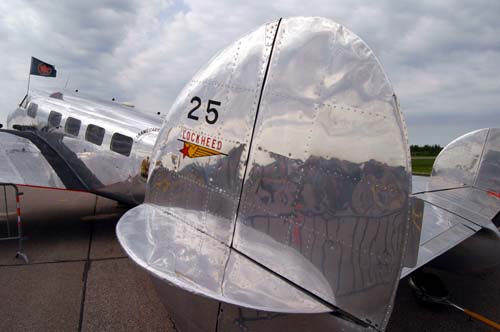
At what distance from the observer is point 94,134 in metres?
7.07

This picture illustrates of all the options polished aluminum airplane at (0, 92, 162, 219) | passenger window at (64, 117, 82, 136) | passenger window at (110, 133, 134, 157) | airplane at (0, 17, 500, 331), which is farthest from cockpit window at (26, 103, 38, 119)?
airplane at (0, 17, 500, 331)

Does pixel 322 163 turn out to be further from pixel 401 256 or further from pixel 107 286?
pixel 107 286

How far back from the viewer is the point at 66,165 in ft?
24.4

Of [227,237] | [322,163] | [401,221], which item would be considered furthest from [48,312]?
[401,221]

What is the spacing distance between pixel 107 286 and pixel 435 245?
443 centimetres

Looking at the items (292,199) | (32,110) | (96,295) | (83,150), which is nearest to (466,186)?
(292,199)

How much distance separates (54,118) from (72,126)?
874 mm

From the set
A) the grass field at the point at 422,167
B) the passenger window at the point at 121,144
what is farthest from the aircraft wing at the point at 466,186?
the grass field at the point at 422,167

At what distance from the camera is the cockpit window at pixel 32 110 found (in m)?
8.59

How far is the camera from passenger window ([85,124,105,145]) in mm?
6953

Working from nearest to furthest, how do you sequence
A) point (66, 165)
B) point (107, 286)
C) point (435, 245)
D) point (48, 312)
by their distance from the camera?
point (435, 245) → point (48, 312) → point (107, 286) → point (66, 165)

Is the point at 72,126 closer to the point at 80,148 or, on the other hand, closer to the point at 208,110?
the point at 80,148

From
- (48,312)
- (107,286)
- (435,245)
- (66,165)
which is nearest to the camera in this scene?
(435,245)

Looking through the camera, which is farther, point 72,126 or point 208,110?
→ point 72,126
